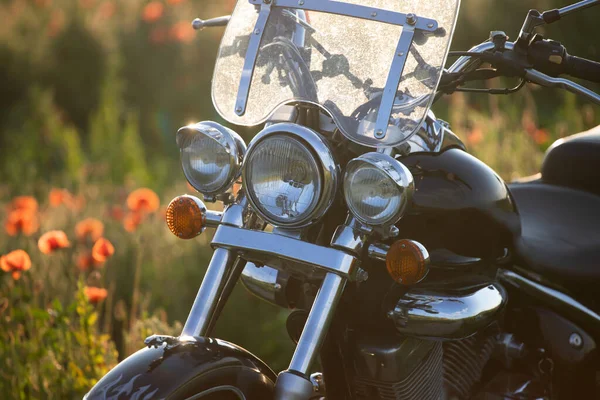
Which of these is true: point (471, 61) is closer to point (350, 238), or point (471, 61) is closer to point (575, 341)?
point (350, 238)

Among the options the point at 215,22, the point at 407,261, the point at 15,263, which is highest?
the point at 215,22

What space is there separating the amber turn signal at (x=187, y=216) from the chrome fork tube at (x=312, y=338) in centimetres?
37

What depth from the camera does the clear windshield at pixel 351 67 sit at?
168cm

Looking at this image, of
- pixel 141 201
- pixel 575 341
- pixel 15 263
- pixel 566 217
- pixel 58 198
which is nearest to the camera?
pixel 575 341

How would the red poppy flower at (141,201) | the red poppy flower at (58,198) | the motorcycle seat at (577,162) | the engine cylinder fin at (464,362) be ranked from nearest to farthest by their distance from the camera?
the engine cylinder fin at (464,362) < the motorcycle seat at (577,162) < the red poppy flower at (141,201) < the red poppy flower at (58,198)

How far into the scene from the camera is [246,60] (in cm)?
184

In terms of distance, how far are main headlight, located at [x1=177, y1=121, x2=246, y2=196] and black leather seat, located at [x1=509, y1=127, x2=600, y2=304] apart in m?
0.82

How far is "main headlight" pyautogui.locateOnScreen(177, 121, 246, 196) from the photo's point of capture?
1.75 metres

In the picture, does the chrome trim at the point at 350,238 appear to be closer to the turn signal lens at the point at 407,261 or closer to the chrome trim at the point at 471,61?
the turn signal lens at the point at 407,261

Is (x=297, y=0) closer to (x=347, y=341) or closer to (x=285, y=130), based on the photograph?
(x=285, y=130)

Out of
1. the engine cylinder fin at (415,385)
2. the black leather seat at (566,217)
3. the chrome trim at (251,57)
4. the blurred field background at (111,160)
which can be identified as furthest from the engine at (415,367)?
the blurred field background at (111,160)

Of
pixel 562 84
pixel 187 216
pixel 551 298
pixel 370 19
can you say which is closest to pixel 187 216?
pixel 187 216

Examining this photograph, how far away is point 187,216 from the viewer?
5.98ft

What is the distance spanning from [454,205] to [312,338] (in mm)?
501
